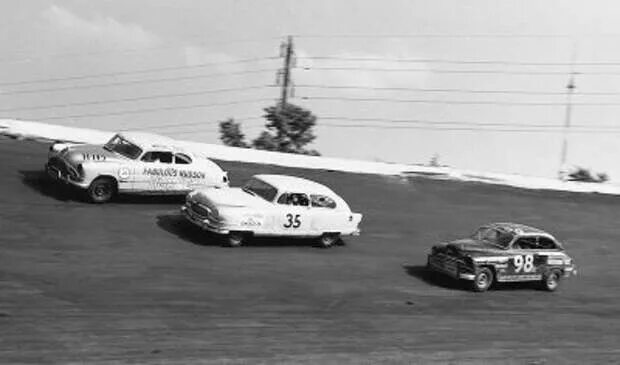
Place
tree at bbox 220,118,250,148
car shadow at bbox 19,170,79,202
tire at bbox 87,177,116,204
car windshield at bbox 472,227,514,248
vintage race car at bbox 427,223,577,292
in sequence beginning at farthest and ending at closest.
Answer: tree at bbox 220,118,250,148, car shadow at bbox 19,170,79,202, tire at bbox 87,177,116,204, car windshield at bbox 472,227,514,248, vintage race car at bbox 427,223,577,292

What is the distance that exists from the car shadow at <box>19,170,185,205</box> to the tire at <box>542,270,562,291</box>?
26.7 feet

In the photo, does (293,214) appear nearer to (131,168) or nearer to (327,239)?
(327,239)

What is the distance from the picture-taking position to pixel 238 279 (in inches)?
547

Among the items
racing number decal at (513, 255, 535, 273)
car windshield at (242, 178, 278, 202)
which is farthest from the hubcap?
car windshield at (242, 178, 278, 202)

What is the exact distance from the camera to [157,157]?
17547 millimetres

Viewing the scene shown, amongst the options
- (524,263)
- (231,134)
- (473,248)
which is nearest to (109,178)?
(473,248)

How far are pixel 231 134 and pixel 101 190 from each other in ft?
50.3

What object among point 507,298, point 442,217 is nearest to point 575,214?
point 442,217

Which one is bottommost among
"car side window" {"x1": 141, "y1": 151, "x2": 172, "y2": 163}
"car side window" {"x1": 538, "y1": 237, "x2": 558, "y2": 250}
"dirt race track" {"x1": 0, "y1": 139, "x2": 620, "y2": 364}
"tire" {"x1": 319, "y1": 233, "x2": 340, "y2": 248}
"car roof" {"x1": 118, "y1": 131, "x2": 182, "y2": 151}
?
"dirt race track" {"x1": 0, "y1": 139, "x2": 620, "y2": 364}

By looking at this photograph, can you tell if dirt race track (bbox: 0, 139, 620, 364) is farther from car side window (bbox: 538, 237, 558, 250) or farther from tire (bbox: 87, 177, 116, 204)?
car side window (bbox: 538, 237, 558, 250)

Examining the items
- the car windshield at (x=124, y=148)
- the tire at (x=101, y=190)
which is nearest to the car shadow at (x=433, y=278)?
the car windshield at (x=124, y=148)

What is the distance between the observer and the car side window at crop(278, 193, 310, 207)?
16.6 meters

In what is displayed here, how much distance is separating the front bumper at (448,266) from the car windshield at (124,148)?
6.62 metres

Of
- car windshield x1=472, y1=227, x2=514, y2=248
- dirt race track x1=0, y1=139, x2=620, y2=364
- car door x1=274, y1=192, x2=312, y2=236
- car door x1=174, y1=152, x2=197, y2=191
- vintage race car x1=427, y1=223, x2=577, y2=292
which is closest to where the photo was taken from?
dirt race track x1=0, y1=139, x2=620, y2=364
